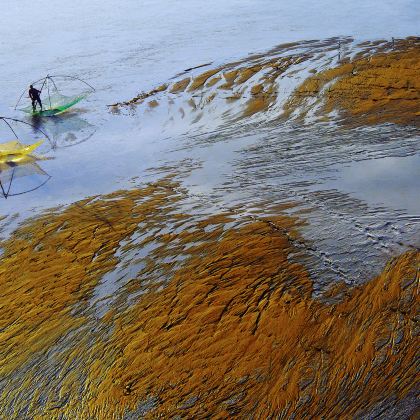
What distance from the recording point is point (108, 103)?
1773cm

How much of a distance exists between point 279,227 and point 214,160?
12.7 feet

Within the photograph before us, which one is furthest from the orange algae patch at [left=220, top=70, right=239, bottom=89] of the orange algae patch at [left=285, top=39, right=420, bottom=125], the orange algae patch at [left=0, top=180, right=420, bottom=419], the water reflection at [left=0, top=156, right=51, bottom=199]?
the orange algae patch at [left=0, top=180, right=420, bottom=419]

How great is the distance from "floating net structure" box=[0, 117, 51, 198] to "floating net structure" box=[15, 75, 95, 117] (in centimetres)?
127

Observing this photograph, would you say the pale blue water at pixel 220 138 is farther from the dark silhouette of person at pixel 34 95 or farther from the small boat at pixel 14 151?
the dark silhouette of person at pixel 34 95

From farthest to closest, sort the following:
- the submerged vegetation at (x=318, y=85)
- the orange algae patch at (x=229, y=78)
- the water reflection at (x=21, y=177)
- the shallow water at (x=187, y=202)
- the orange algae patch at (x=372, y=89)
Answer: the orange algae patch at (x=229, y=78), the submerged vegetation at (x=318, y=85), the orange algae patch at (x=372, y=89), the water reflection at (x=21, y=177), the shallow water at (x=187, y=202)

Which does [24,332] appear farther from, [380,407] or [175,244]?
[380,407]

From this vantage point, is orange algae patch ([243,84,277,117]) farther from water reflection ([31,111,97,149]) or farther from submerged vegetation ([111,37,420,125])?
water reflection ([31,111,97,149])

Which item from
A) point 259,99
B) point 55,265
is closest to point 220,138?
point 259,99

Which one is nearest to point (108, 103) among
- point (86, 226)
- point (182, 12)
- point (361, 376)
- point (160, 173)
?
point (160, 173)

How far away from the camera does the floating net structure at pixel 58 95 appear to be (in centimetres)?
1712

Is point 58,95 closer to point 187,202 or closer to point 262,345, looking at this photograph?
point 187,202

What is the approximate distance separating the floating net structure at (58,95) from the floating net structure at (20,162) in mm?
1268

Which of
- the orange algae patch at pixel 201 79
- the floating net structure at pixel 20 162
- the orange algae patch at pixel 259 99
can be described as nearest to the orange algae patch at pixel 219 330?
the floating net structure at pixel 20 162

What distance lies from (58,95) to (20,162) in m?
5.26
